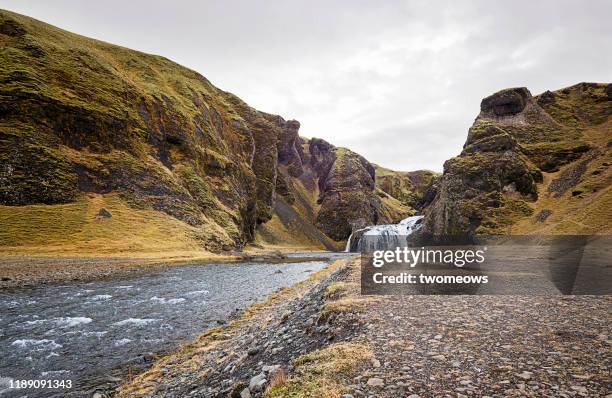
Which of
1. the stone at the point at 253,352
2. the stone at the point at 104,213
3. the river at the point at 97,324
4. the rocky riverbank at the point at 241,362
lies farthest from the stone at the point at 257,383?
the stone at the point at 104,213

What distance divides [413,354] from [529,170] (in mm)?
101080

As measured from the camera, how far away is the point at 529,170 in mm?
88562

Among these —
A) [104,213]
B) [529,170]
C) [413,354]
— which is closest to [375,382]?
[413,354]

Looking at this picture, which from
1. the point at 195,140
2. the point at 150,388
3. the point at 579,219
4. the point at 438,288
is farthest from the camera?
the point at 195,140

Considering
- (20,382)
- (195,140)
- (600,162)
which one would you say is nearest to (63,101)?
(195,140)

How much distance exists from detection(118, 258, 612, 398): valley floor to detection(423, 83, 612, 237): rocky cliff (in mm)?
55326

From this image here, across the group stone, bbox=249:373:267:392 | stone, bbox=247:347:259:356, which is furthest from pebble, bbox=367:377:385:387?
stone, bbox=247:347:259:356

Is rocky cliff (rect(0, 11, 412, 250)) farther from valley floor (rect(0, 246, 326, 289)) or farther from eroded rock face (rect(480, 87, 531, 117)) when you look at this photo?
eroded rock face (rect(480, 87, 531, 117))

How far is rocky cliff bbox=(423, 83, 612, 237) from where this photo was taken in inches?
2778

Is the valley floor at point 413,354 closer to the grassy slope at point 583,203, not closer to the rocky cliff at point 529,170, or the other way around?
the grassy slope at point 583,203

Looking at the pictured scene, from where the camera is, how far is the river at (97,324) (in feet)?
42.2

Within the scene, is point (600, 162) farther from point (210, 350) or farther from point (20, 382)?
point (20, 382)

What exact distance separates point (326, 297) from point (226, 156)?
11700cm

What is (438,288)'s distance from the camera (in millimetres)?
18422
